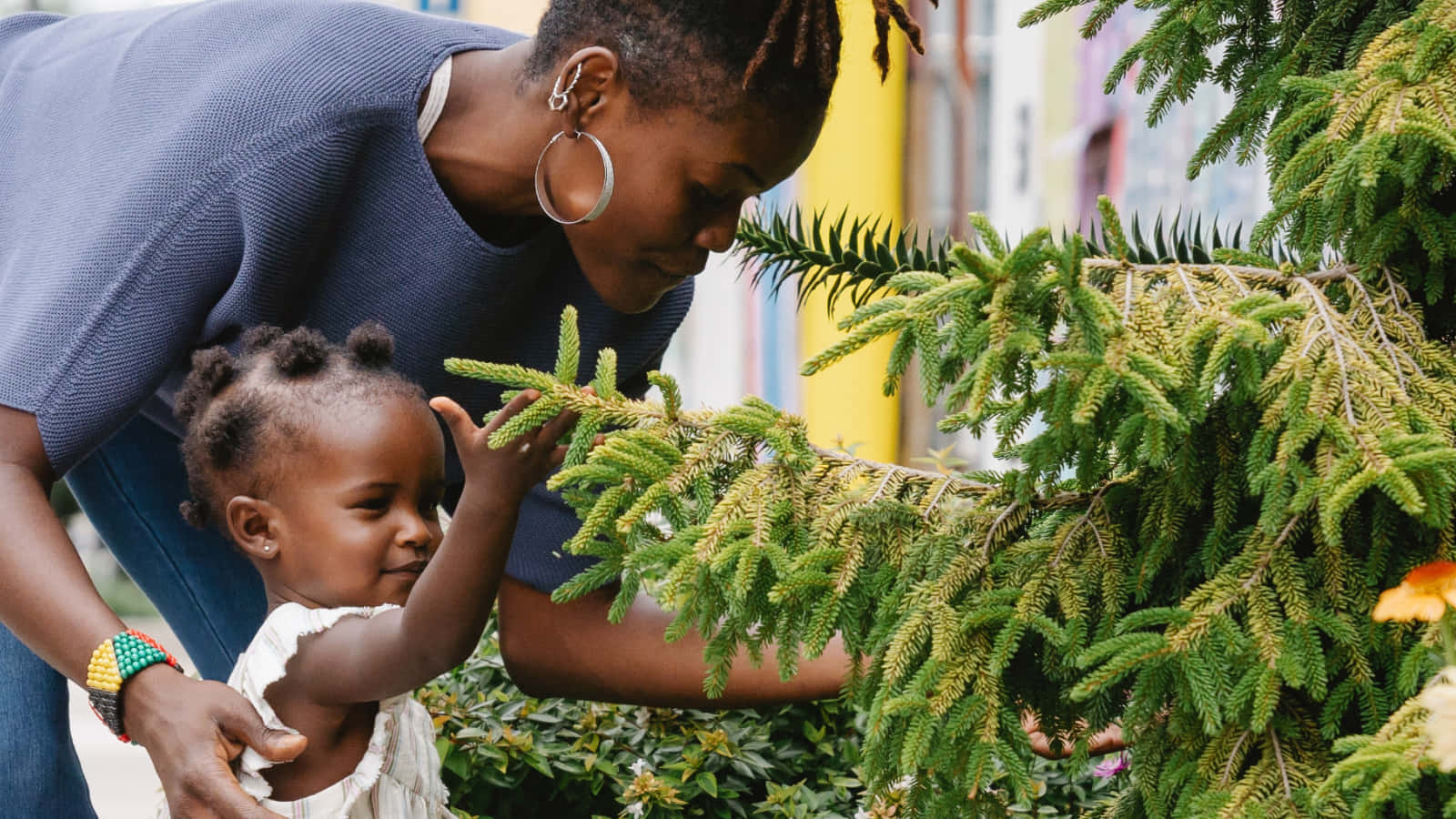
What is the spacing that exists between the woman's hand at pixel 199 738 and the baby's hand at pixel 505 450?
405 mm

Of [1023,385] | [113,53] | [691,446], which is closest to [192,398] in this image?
[113,53]

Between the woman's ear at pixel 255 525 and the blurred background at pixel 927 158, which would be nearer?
the woman's ear at pixel 255 525

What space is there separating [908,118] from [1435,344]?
23.0 feet

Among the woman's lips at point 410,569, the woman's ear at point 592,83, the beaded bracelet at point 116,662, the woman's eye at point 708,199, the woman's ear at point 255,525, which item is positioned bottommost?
the beaded bracelet at point 116,662

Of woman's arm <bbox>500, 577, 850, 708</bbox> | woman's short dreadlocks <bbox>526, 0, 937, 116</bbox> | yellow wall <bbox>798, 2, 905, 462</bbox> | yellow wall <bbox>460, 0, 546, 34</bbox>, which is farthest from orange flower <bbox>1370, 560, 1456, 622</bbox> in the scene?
yellow wall <bbox>460, 0, 546, 34</bbox>

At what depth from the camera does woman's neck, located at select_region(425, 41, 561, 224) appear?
1.96 m

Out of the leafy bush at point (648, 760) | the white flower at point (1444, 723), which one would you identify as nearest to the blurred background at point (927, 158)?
the leafy bush at point (648, 760)

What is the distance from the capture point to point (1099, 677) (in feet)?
4.19

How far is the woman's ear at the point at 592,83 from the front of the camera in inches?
72.6

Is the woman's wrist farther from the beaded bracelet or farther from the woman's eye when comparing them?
the woman's eye

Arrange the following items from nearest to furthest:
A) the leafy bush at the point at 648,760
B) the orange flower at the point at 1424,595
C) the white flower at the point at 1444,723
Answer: the white flower at the point at 1444,723, the orange flower at the point at 1424,595, the leafy bush at the point at 648,760

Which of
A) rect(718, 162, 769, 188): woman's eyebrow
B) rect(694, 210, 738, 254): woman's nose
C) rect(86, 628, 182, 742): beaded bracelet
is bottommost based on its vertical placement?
rect(86, 628, 182, 742): beaded bracelet

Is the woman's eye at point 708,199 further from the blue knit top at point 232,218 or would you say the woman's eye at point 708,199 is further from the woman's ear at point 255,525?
the woman's ear at point 255,525

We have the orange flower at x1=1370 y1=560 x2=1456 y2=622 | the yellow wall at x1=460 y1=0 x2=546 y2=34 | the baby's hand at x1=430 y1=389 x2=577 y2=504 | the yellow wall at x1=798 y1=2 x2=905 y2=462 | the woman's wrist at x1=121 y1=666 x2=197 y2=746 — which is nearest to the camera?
the orange flower at x1=1370 y1=560 x2=1456 y2=622
